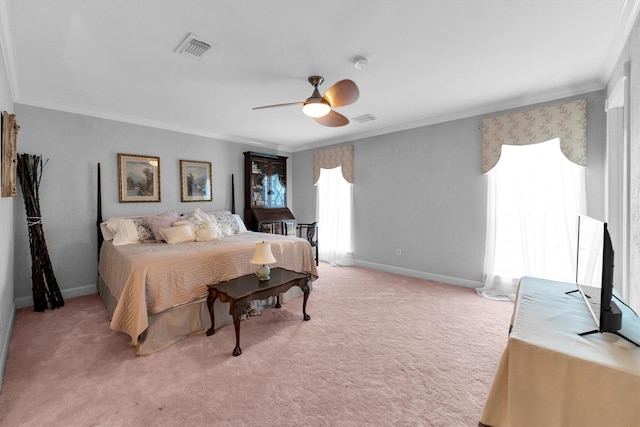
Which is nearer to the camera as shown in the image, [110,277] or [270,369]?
[270,369]

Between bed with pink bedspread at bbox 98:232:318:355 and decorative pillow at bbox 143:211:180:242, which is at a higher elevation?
decorative pillow at bbox 143:211:180:242

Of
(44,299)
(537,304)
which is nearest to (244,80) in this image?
(537,304)

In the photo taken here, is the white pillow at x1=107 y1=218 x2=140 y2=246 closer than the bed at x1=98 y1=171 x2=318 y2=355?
No

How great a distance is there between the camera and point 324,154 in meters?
5.64

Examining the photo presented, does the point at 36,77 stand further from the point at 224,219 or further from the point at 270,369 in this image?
the point at 270,369

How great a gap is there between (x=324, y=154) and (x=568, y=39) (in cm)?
395

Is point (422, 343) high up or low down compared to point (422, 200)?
down

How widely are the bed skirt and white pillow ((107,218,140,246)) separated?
2.36ft

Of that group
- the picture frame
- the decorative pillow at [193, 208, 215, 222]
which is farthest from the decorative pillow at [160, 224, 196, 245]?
the picture frame

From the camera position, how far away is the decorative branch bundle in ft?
10.4

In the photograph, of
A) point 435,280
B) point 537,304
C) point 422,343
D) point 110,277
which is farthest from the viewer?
point 435,280

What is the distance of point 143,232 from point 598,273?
4.37 metres

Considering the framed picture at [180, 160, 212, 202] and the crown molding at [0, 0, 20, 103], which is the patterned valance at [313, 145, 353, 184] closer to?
the framed picture at [180, 160, 212, 202]

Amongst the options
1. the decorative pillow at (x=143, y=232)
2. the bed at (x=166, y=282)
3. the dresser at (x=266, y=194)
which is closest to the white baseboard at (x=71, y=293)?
the bed at (x=166, y=282)
